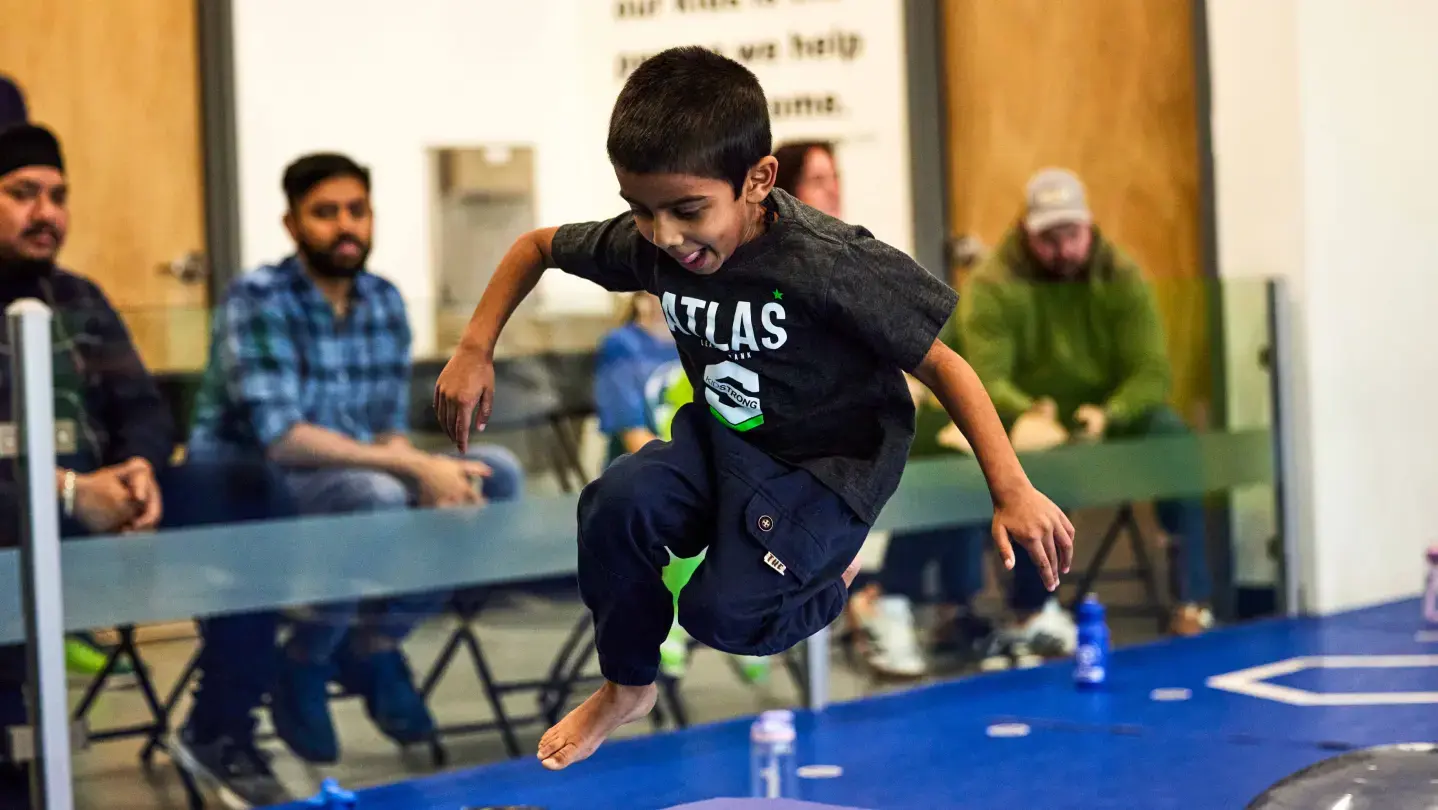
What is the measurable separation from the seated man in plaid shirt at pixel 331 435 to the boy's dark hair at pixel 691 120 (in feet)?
5.21

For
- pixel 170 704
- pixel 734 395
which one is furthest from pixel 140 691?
pixel 734 395

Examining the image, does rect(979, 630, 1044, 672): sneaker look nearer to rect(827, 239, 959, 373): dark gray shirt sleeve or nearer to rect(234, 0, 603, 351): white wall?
rect(234, 0, 603, 351): white wall

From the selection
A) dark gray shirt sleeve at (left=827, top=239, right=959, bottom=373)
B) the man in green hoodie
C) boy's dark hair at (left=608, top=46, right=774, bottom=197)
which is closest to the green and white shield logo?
dark gray shirt sleeve at (left=827, top=239, right=959, bottom=373)

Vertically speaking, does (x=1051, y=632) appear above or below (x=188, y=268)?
below

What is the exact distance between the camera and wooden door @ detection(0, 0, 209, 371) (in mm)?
5488

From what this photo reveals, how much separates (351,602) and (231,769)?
1.36 ft

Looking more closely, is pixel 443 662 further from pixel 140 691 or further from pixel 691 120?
pixel 691 120

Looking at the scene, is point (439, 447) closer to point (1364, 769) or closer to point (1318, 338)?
point (1364, 769)

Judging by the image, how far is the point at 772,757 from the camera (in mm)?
3938

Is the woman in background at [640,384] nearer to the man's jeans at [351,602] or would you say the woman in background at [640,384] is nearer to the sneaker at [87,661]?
the man's jeans at [351,602]

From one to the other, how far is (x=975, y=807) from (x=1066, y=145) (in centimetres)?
333

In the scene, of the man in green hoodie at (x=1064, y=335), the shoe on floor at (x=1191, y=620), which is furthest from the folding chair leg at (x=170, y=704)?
the shoe on floor at (x=1191, y=620)

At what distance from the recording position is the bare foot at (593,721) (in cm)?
272

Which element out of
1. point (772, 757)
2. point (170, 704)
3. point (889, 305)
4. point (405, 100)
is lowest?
point (772, 757)
